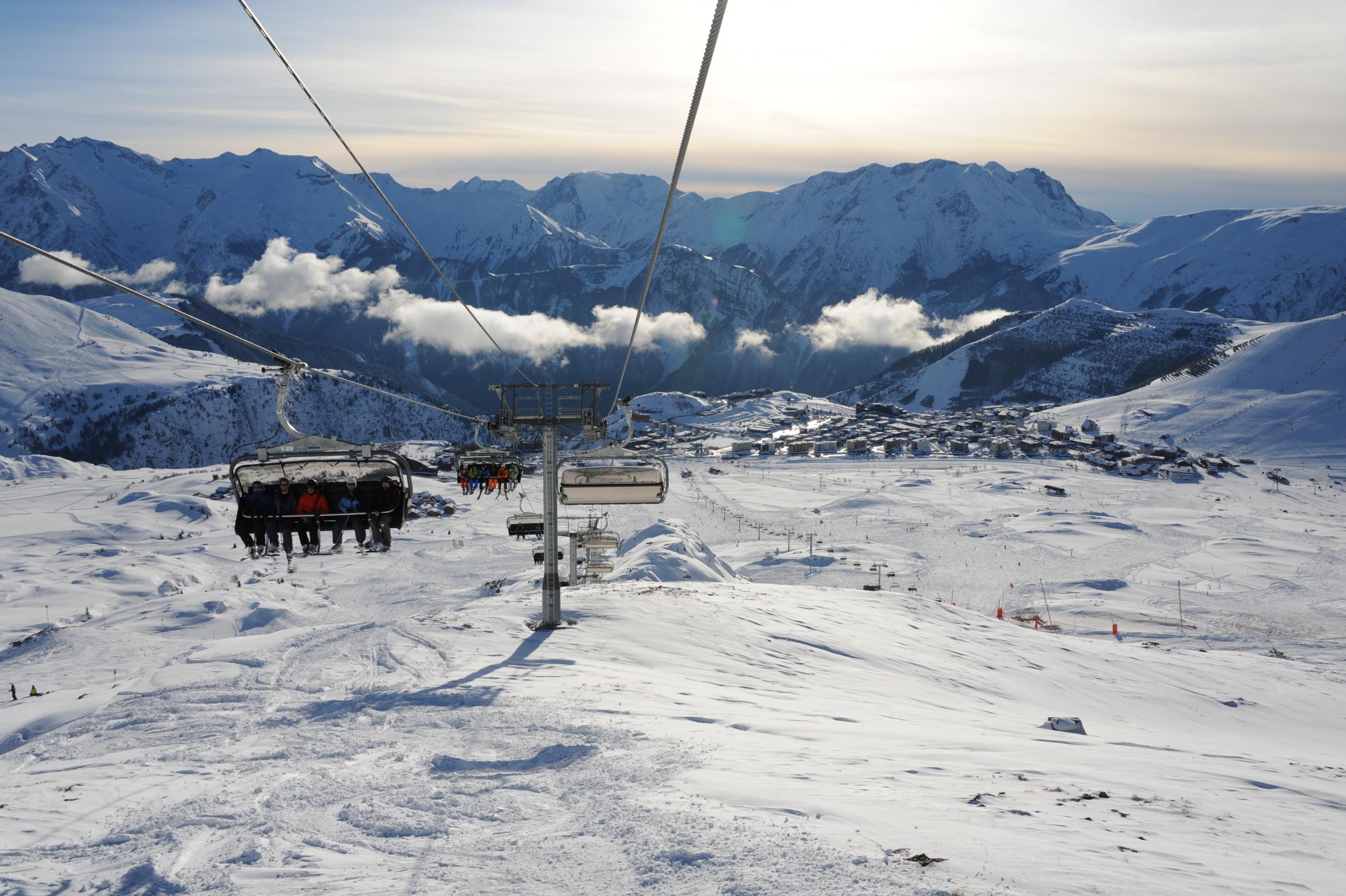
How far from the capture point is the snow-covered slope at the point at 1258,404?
139500mm

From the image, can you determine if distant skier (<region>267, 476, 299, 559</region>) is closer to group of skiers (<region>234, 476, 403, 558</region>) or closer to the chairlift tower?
group of skiers (<region>234, 476, 403, 558</region>)

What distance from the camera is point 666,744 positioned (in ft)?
41.4

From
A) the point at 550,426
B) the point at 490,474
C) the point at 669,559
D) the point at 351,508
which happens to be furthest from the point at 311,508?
the point at 669,559

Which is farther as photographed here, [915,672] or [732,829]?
[915,672]

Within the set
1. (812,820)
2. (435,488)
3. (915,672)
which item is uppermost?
(812,820)

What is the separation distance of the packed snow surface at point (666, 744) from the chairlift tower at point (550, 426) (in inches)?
47.3

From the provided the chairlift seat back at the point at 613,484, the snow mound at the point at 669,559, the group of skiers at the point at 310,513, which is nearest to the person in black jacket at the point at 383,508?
the group of skiers at the point at 310,513

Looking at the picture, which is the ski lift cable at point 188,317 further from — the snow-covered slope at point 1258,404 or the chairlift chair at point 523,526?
the snow-covered slope at point 1258,404

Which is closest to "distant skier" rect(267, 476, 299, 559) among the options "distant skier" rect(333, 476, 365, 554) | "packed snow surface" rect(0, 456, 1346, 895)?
"distant skier" rect(333, 476, 365, 554)

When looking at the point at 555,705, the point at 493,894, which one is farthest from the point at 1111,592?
the point at 493,894

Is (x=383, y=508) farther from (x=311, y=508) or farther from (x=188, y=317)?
(x=188, y=317)

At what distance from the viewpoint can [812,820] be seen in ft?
31.0

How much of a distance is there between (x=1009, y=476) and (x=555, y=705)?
352 feet

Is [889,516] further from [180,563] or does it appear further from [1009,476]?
[180,563]
